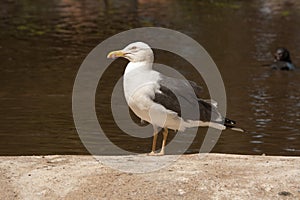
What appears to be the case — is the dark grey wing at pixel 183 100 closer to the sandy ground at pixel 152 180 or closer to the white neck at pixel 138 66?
the white neck at pixel 138 66

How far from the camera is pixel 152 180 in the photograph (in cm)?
630

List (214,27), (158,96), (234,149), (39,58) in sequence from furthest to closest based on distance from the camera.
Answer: (214,27), (39,58), (234,149), (158,96)

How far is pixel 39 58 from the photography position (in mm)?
17797

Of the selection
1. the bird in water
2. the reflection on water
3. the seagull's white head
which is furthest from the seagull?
the bird in water

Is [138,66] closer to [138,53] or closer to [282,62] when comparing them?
[138,53]

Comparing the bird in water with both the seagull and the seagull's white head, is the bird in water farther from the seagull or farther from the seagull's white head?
the seagull's white head

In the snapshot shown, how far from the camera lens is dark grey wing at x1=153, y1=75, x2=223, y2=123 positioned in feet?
23.8

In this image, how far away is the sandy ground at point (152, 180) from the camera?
6.10m

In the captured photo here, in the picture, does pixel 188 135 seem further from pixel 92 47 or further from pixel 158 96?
pixel 92 47

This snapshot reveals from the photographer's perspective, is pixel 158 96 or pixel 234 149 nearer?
pixel 158 96

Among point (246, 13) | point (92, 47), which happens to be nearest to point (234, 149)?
point (92, 47)

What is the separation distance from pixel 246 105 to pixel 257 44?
787 cm

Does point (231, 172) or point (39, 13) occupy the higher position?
point (231, 172)

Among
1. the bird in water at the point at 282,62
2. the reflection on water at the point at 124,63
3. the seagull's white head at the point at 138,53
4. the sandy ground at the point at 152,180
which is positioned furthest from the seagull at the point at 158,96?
the bird in water at the point at 282,62
